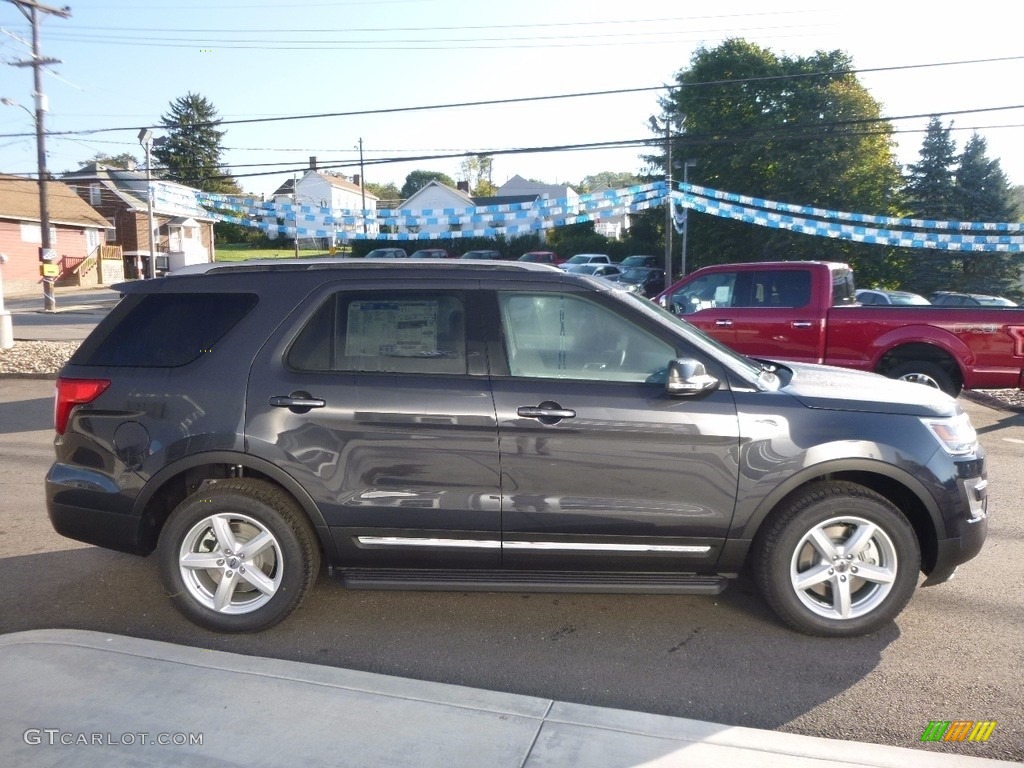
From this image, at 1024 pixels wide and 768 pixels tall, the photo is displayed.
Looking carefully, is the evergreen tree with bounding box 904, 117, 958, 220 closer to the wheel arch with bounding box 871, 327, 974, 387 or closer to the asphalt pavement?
the wheel arch with bounding box 871, 327, 974, 387

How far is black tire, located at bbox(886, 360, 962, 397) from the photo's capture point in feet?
31.1

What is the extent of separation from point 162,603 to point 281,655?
41.2 inches

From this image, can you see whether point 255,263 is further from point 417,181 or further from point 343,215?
point 417,181

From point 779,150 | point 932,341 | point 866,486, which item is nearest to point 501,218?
point 932,341

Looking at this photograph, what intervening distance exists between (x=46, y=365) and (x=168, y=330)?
11.6m

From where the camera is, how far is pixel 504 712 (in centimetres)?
345

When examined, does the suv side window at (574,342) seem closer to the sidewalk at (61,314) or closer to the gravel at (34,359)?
the gravel at (34,359)

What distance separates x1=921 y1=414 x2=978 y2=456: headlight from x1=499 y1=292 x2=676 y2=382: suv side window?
134 centimetres

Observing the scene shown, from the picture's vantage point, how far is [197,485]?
4.46m

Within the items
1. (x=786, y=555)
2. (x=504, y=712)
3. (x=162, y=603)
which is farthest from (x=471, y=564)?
(x=162, y=603)

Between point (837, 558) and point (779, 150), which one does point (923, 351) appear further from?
point (779, 150)

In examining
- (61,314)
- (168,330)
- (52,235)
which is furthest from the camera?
(52,235)

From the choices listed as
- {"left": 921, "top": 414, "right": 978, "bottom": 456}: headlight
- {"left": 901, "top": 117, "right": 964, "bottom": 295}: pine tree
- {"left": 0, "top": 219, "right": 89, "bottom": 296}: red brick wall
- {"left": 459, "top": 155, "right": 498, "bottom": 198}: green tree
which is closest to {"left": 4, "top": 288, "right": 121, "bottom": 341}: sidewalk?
{"left": 0, "top": 219, "right": 89, "bottom": 296}: red brick wall

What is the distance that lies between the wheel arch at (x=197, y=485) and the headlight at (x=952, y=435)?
10.1 feet
